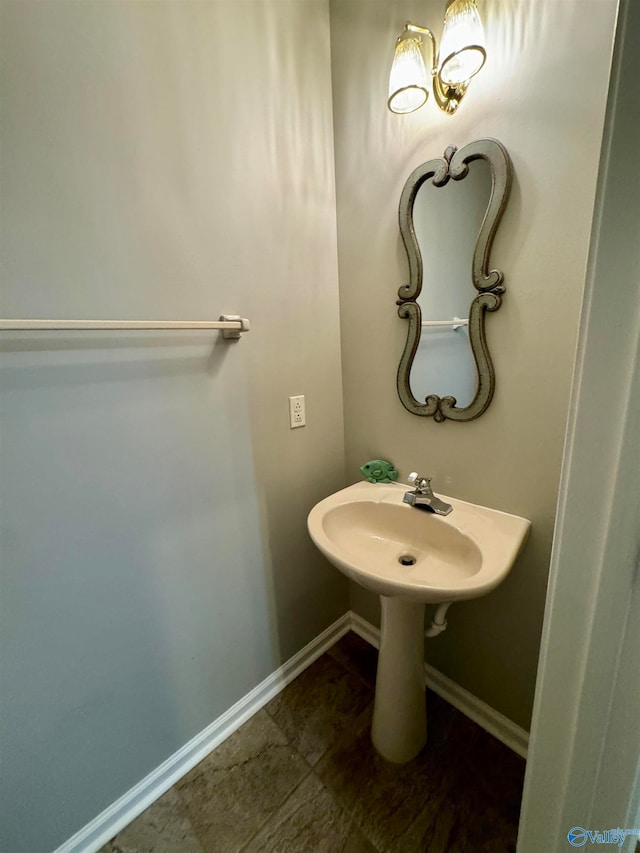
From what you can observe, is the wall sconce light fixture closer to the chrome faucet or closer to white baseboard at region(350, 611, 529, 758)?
the chrome faucet

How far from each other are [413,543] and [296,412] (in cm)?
63

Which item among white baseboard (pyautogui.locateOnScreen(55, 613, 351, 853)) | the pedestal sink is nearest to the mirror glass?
the pedestal sink

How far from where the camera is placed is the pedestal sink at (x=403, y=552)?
3.17 feet

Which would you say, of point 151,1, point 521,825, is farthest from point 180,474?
point 151,1

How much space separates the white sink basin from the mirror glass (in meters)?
0.38

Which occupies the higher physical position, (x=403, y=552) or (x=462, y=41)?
(x=462, y=41)

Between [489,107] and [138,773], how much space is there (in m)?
2.18

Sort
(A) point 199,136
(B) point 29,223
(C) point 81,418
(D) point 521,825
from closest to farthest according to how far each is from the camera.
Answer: (D) point 521,825, (B) point 29,223, (C) point 81,418, (A) point 199,136

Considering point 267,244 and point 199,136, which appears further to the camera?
point 267,244

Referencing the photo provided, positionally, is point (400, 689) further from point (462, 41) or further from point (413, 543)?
point (462, 41)

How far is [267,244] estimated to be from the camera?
112 centimetres

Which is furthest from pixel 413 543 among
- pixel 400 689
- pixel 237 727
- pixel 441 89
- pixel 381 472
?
pixel 441 89

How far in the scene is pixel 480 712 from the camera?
1231 millimetres

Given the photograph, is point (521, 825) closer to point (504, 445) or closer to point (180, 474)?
point (504, 445)
